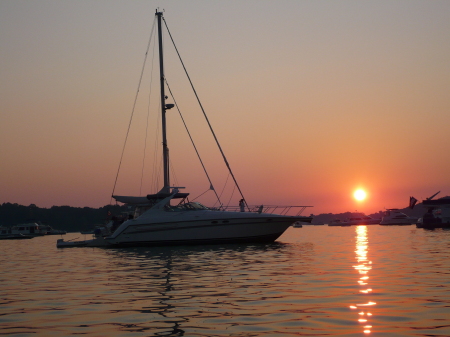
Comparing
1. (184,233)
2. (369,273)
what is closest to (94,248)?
(184,233)

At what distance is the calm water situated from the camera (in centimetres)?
985

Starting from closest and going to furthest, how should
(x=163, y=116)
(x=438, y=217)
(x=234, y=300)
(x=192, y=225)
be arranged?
(x=234, y=300), (x=192, y=225), (x=163, y=116), (x=438, y=217)

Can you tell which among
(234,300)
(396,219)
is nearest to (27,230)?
(396,219)

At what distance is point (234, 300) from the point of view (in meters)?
12.8

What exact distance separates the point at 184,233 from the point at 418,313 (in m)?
24.3

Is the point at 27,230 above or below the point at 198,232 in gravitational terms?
below

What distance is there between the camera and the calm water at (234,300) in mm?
9852

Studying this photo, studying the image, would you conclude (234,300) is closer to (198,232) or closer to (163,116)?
(198,232)

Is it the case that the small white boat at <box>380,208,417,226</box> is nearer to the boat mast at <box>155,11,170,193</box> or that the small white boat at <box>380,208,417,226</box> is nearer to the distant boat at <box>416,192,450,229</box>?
the distant boat at <box>416,192,450,229</box>

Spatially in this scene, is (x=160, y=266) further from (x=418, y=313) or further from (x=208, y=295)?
(x=418, y=313)

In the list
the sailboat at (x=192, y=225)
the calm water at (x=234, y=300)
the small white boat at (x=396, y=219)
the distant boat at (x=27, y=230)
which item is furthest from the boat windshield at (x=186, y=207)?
the small white boat at (x=396, y=219)

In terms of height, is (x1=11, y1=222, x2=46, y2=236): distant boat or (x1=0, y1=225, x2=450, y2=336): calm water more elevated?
(x1=11, y1=222, x2=46, y2=236): distant boat

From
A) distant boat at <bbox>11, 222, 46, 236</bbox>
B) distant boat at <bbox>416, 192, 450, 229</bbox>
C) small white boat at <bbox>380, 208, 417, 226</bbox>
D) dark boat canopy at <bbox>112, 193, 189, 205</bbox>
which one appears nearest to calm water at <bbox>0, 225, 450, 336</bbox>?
dark boat canopy at <bbox>112, 193, 189, 205</bbox>

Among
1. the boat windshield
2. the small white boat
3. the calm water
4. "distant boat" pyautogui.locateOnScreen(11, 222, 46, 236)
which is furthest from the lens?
the small white boat
